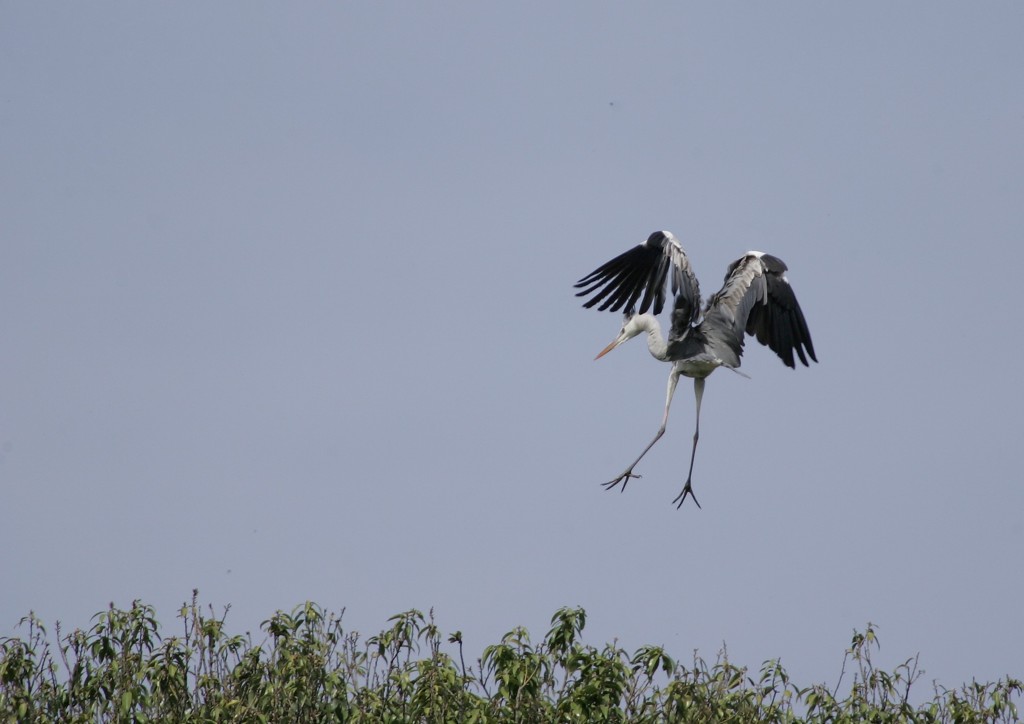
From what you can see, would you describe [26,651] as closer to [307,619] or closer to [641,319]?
[307,619]

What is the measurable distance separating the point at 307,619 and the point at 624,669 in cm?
193

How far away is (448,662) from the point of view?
8203 mm

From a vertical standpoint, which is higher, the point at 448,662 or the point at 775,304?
the point at 775,304

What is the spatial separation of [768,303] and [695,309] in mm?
1089

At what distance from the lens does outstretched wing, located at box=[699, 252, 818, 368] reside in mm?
13359

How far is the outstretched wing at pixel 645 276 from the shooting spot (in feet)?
41.2

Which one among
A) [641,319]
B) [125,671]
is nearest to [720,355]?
[641,319]

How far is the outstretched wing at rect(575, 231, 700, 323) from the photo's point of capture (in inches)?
495

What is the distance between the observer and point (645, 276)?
505 inches

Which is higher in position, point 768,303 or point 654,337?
point 768,303

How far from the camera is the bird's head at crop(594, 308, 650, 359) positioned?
13594mm

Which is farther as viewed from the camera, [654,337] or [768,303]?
[768,303]

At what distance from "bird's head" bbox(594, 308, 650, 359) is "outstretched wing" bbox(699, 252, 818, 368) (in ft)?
2.36

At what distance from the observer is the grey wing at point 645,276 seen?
12.6 meters
